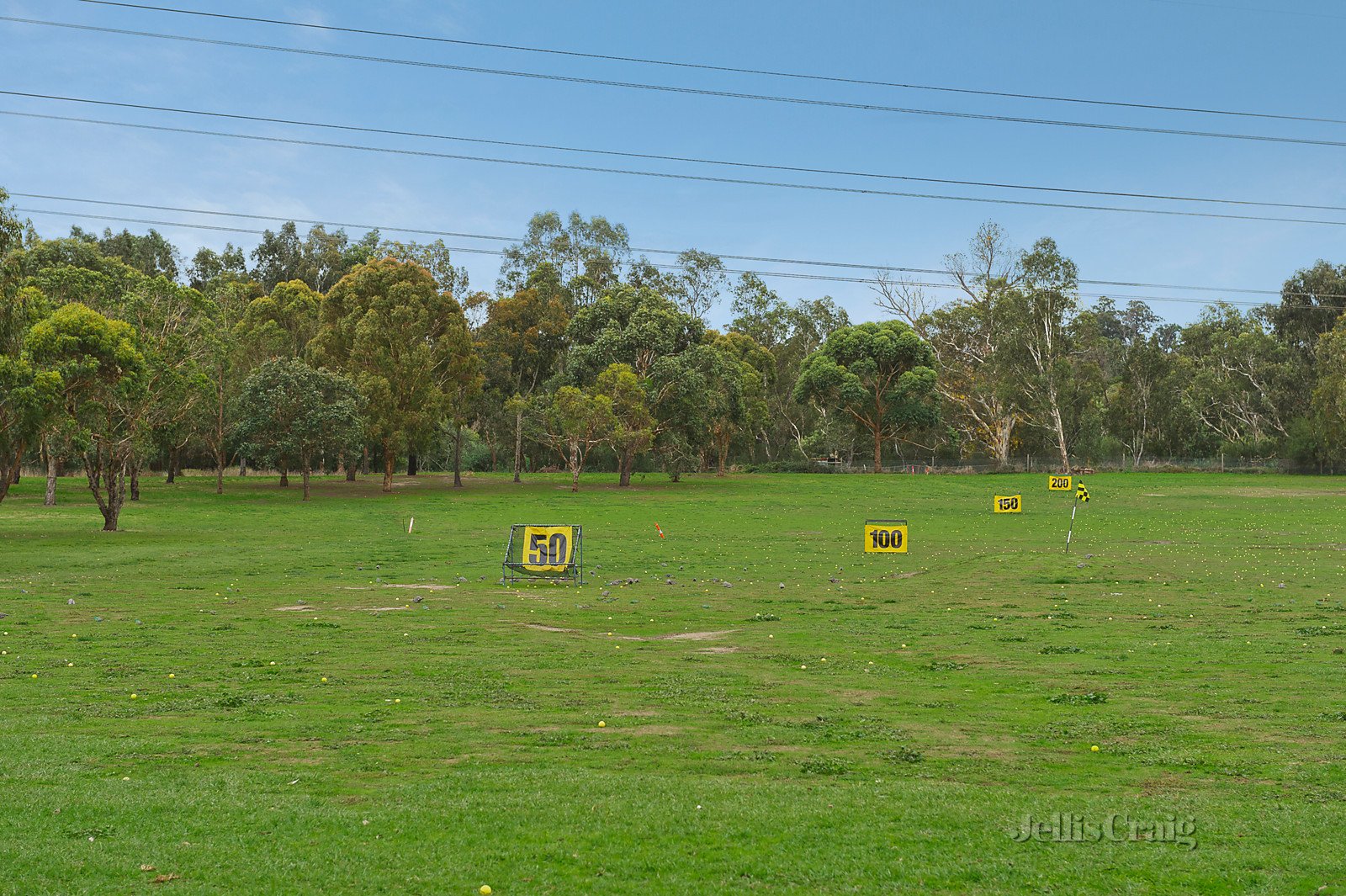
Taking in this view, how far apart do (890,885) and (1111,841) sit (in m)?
1.84

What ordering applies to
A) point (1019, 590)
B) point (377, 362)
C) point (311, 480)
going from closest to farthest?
point (1019, 590), point (377, 362), point (311, 480)

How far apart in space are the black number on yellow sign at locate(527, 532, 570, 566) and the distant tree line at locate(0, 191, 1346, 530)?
59.1ft

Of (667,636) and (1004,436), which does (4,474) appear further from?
(1004,436)

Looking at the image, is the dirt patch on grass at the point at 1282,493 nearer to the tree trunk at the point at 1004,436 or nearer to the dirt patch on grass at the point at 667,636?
the tree trunk at the point at 1004,436

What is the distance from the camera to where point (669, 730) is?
36.0ft

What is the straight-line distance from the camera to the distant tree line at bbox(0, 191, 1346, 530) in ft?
170

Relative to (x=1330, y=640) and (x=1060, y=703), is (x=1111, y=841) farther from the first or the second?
(x=1330, y=640)

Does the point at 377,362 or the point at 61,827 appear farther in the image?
the point at 377,362

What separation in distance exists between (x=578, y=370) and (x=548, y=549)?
59.3 m

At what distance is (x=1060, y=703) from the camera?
12.2 metres

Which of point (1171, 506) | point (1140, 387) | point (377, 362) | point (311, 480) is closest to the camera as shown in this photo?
point (1171, 506)

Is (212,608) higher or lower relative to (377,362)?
lower

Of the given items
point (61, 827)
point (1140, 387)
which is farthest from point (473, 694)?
point (1140, 387)

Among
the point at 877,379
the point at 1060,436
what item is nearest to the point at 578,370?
the point at 877,379
